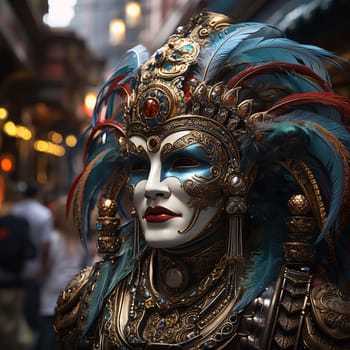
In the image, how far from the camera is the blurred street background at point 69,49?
2902 millimetres

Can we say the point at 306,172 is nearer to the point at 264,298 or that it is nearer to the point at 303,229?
the point at 303,229

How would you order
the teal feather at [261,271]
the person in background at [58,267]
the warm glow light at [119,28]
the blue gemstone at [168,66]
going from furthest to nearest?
the warm glow light at [119,28], the person in background at [58,267], the blue gemstone at [168,66], the teal feather at [261,271]

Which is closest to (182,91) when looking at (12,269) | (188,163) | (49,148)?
(188,163)

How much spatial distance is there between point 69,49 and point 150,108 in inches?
488

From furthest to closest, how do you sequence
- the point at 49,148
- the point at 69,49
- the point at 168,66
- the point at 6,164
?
the point at 49,148
the point at 69,49
the point at 6,164
the point at 168,66

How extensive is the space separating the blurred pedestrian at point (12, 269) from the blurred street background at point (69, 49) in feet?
2.40

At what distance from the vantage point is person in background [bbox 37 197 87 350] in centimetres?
428

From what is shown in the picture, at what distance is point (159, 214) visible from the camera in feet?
6.93

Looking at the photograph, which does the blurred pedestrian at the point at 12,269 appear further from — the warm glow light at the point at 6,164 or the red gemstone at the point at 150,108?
the warm glow light at the point at 6,164

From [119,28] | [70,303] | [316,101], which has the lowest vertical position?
[70,303]

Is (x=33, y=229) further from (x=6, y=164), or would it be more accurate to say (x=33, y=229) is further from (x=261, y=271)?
(x=6, y=164)

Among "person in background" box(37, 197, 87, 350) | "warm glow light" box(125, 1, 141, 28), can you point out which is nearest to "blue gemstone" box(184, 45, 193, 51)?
"person in background" box(37, 197, 87, 350)

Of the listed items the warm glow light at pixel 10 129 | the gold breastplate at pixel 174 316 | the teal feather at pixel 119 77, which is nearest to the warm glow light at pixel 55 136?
the warm glow light at pixel 10 129

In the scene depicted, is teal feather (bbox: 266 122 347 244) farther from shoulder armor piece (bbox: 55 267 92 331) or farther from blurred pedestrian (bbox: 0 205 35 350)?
blurred pedestrian (bbox: 0 205 35 350)
